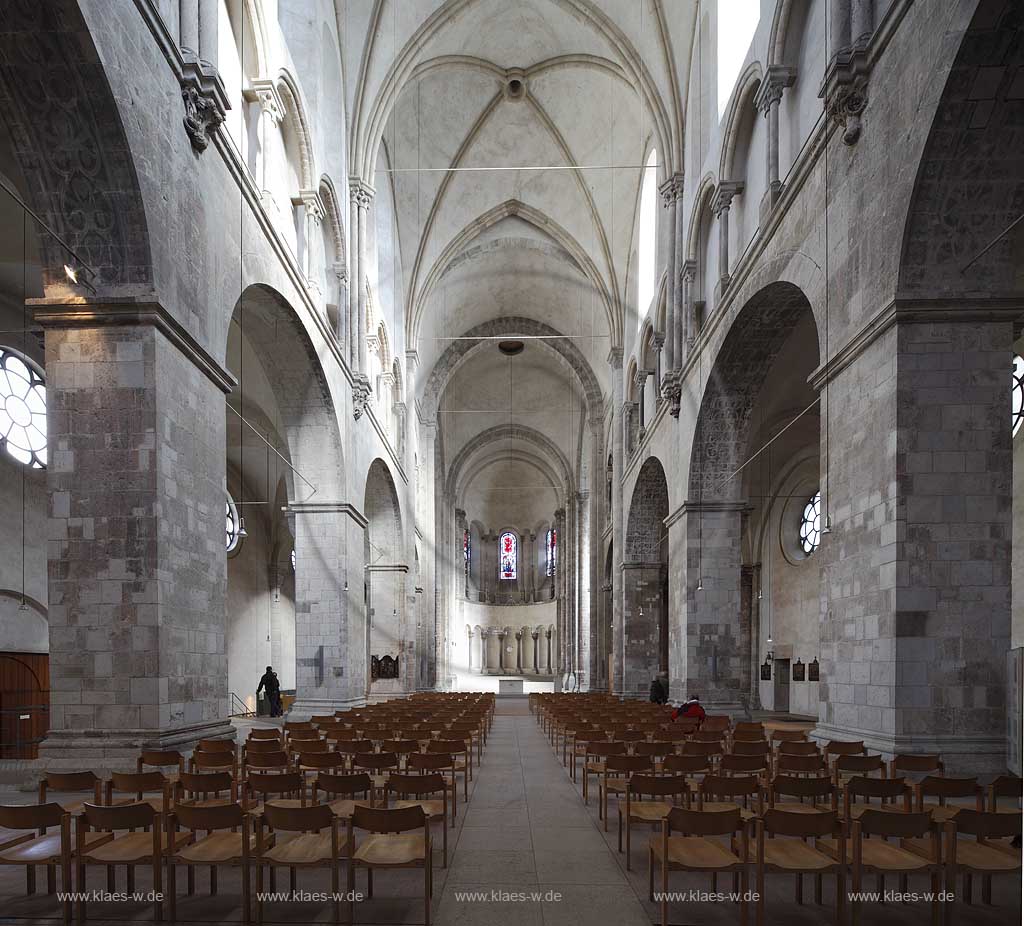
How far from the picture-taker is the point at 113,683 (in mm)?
8695

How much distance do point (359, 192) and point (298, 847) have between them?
58.5 ft

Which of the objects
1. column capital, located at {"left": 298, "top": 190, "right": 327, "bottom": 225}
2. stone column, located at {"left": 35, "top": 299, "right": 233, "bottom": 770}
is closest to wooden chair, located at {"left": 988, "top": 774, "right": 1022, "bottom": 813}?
stone column, located at {"left": 35, "top": 299, "right": 233, "bottom": 770}

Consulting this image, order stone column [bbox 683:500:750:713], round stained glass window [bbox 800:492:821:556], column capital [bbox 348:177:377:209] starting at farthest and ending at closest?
round stained glass window [bbox 800:492:821:556]
column capital [bbox 348:177:377:209]
stone column [bbox 683:500:750:713]

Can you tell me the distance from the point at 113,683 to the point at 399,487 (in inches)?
826

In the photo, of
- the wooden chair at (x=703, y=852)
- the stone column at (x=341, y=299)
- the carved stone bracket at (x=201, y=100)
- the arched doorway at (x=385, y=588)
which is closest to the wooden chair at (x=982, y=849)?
the wooden chair at (x=703, y=852)

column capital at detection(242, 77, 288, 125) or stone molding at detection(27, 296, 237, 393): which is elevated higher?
column capital at detection(242, 77, 288, 125)

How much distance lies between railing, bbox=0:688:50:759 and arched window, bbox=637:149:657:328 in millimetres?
18107

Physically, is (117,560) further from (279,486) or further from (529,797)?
(279,486)

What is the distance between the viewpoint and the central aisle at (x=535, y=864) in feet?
18.2

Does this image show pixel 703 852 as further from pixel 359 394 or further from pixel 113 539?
pixel 359 394

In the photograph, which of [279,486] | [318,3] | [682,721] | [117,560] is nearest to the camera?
[117,560]

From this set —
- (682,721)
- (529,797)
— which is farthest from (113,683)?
(682,721)

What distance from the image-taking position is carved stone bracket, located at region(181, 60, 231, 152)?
9984 millimetres

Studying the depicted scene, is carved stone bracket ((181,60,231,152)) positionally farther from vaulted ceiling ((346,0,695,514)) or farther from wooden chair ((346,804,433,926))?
vaulted ceiling ((346,0,695,514))
